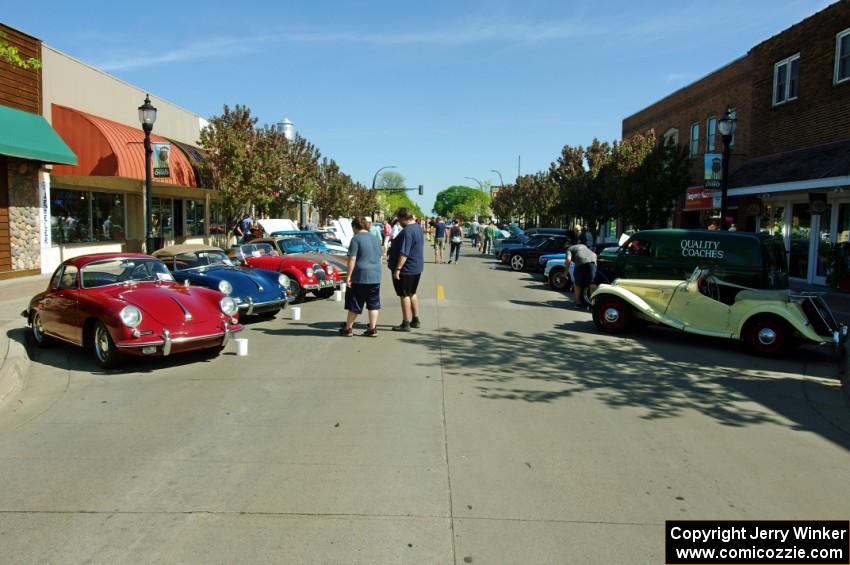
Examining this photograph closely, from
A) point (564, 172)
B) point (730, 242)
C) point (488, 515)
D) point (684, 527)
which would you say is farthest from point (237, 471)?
point (564, 172)

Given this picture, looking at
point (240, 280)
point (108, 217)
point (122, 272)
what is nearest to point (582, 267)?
point (240, 280)

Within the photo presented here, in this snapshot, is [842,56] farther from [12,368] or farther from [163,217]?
[163,217]

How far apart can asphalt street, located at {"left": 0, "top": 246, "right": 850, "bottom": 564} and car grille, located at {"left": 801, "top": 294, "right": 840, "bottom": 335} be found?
0.52 metres

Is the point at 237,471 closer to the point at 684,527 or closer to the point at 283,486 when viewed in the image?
the point at 283,486

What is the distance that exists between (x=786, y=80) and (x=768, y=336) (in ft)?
49.4

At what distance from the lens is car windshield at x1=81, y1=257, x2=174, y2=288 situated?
863 centimetres

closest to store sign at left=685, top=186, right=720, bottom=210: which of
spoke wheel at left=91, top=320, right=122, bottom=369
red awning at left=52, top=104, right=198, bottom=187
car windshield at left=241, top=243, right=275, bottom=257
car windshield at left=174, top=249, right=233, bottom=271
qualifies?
car windshield at left=241, top=243, right=275, bottom=257

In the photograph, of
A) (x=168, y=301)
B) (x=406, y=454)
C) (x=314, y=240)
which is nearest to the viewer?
(x=406, y=454)

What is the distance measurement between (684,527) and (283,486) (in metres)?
2.53

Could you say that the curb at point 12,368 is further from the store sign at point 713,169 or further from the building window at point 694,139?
the building window at point 694,139

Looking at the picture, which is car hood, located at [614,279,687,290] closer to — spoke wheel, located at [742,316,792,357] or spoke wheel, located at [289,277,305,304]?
spoke wheel, located at [742,316,792,357]

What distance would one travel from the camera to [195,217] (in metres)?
29.5

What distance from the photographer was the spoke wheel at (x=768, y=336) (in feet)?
30.2

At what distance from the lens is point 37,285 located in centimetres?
1571
